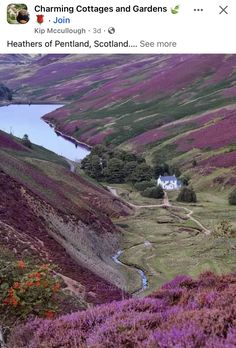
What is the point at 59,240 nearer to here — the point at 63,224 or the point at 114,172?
the point at 63,224

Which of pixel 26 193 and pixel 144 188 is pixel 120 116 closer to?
pixel 144 188

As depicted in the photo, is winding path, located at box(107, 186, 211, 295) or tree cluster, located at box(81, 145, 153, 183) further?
tree cluster, located at box(81, 145, 153, 183)

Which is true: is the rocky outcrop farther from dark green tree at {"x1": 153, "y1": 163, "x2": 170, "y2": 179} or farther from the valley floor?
dark green tree at {"x1": 153, "y1": 163, "x2": 170, "y2": 179}

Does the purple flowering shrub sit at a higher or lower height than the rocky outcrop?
higher

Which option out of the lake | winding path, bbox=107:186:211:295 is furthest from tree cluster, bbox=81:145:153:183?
the lake

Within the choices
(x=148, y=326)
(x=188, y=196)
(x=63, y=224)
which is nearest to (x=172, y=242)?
(x=63, y=224)

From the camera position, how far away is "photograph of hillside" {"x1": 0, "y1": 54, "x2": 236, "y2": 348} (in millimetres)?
9383

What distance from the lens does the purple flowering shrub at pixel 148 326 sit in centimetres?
762

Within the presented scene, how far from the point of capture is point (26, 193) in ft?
168

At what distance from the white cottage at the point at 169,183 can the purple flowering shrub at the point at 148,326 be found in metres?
86.2
